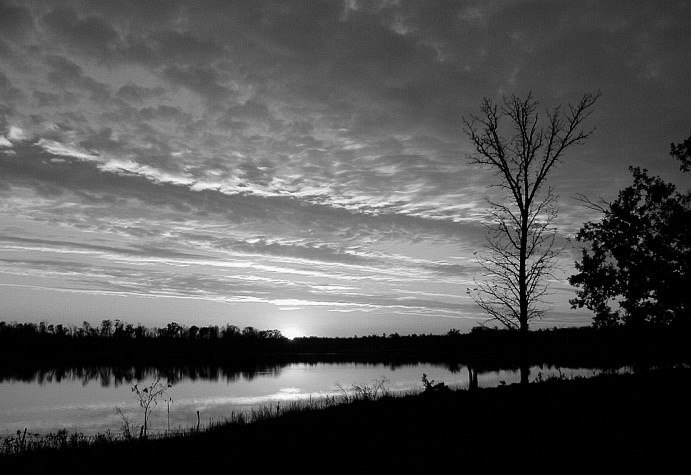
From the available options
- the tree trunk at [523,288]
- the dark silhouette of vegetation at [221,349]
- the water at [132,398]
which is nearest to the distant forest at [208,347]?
the dark silhouette of vegetation at [221,349]

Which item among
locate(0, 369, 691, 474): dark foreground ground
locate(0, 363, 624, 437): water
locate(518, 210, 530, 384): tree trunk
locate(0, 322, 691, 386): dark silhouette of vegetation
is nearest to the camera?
locate(0, 369, 691, 474): dark foreground ground

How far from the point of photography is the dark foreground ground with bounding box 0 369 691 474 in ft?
39.2

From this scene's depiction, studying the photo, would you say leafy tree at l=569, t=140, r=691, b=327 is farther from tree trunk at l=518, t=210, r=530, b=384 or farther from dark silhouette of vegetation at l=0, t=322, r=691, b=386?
dark silhouette of vegetation at l=0, t=322, r=691, b=386

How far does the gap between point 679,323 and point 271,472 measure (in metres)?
27.7

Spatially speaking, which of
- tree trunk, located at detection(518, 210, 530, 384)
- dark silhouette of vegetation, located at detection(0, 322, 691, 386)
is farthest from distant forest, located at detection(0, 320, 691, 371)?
tree trunk, located at detection(518, 210, 530, 384)

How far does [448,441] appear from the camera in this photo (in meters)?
14.5

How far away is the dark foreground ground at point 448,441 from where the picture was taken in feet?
39.2

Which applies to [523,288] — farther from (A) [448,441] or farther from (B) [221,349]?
(B) [221,349]

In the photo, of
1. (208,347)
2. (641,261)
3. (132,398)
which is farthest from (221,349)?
(641,261)

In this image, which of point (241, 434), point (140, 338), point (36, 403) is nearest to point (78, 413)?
point (36, 403)

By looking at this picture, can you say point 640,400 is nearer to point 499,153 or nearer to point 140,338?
point 499,153

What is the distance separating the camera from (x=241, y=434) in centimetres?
1931

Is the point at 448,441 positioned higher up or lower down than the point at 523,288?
lower down

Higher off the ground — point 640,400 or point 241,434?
point 640,400
